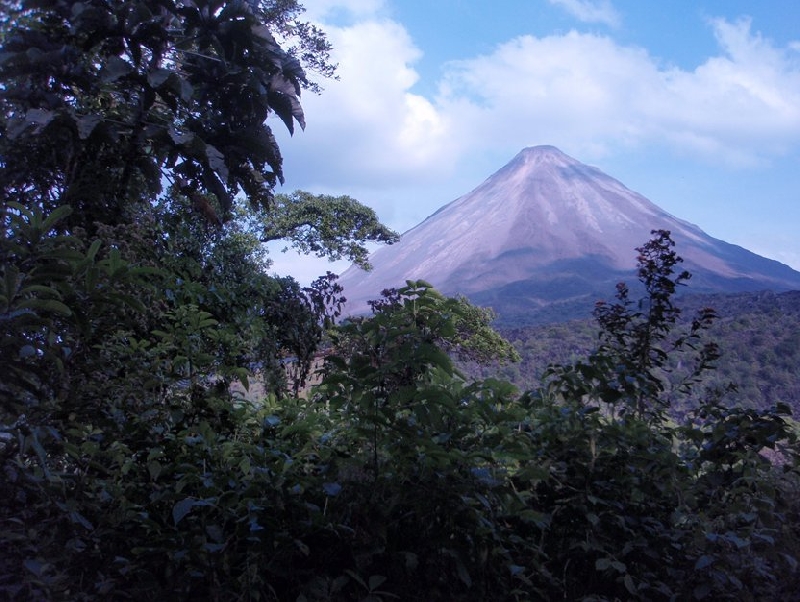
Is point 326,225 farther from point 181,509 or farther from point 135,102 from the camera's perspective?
point 181,509

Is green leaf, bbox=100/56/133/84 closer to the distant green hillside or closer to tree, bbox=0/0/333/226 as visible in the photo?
tree, bbox=0/0/333/226

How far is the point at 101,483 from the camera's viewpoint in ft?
7.56

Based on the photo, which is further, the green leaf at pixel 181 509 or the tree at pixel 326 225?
the tree at pixel 326 225

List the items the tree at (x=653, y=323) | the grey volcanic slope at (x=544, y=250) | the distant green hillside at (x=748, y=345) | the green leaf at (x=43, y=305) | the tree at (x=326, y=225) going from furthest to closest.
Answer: the grey volcanic slope at (x=544, y=250) < the tree at (x=326, y=225) < the distant green hillside at (x=748, y=345) < the tree at (x=653, y=323) < the green leaf at (x=43, y=305)

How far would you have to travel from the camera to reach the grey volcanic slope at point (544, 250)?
25.4m

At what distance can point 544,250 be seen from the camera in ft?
111

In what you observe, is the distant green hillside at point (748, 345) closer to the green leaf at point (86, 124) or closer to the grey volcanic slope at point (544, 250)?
the green leaf at point (86, 124)

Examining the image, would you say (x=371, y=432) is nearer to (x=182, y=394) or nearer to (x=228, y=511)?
(x=228, y=511)

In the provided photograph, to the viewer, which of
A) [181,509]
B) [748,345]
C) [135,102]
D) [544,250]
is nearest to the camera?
[181,509]

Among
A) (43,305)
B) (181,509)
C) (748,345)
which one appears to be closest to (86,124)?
(43,305)

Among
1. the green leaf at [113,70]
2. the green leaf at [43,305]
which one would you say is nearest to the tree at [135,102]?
the green leaf at [113,70]

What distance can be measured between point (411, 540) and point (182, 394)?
1.26 meters

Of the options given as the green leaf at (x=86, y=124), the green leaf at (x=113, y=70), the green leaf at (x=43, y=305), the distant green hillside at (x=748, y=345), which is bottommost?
the distant green hillside at (x=748, y=345)

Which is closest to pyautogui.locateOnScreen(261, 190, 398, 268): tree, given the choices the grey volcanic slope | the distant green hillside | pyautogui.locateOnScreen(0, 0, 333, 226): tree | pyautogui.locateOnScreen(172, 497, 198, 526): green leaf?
the grey volcanic slope
